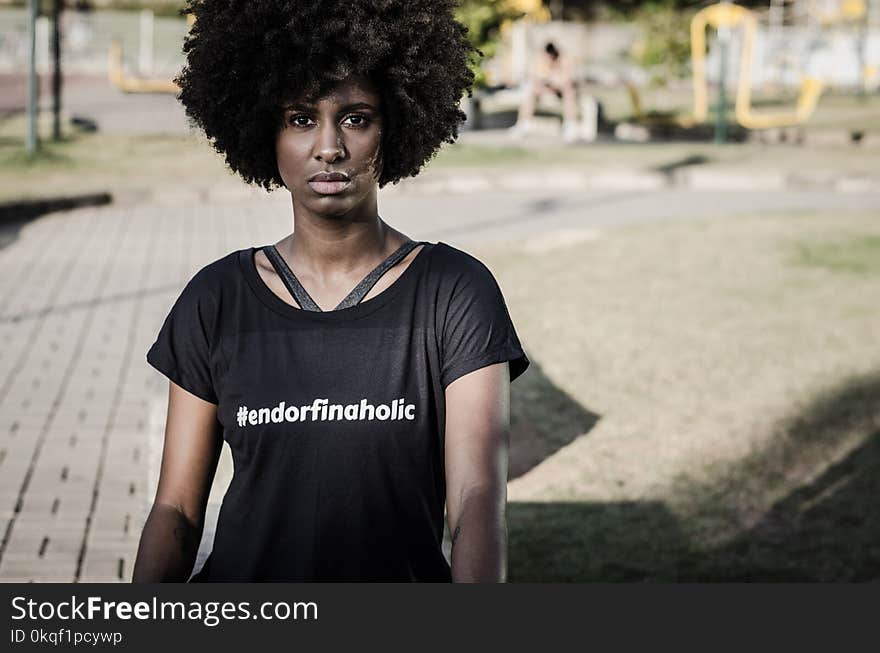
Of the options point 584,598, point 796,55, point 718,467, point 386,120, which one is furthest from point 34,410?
point 796,55

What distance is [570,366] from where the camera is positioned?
8.07 m

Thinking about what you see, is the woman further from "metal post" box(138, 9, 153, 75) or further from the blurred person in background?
"metal post" box(138, 9, 153, 75)

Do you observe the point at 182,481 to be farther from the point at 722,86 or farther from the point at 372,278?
the point at 722,86

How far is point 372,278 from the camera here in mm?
2475

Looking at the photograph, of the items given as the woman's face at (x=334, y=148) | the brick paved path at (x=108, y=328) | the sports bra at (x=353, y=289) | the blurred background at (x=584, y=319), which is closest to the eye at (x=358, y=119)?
the woman's face at (x=334, y=148)

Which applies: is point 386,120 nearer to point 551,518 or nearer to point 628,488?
point 551,518

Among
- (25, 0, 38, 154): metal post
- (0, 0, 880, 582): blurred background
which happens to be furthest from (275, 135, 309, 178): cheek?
(25, 0, 38, 154): metal post

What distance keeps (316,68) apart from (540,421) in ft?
15.4

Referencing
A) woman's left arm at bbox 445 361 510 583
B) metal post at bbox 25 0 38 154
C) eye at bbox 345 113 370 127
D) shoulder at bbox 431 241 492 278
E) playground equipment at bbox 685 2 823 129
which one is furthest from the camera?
playground equipment at bbox 685 2 823 129

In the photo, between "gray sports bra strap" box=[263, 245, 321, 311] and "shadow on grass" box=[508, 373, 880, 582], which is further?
"shadow on grass" box=[508, 373, 880, 582]

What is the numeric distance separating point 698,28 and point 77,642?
24.3 m

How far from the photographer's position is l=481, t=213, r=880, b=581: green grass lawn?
17.6 ft

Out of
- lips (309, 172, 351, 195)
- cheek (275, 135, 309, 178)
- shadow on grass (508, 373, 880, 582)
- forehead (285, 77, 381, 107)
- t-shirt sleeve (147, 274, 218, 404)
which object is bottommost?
shadow on grass (508, 373, 880, 582)

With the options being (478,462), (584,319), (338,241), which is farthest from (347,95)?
(584,319)
